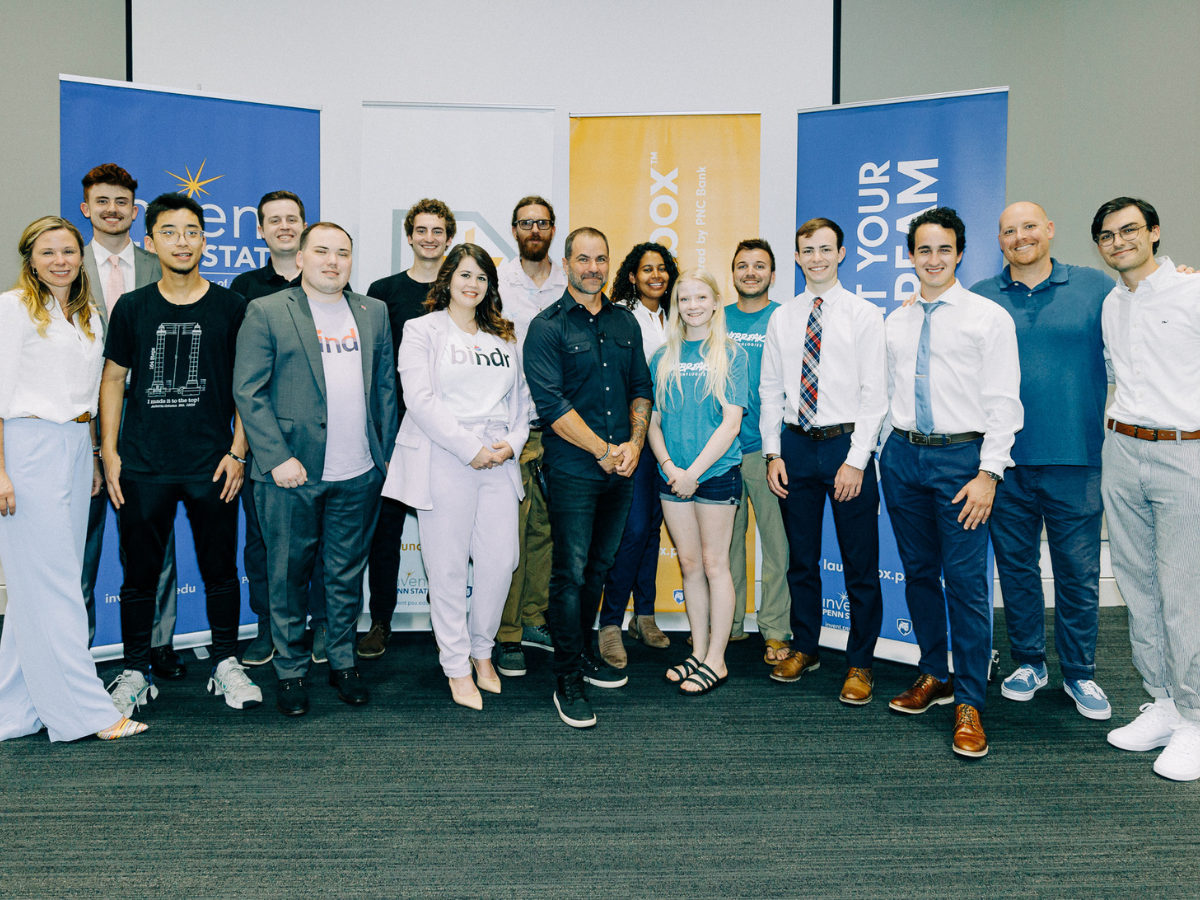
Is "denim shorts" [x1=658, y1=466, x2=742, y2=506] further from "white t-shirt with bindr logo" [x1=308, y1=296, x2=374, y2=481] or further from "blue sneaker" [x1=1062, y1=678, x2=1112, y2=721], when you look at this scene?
"blue sneaker" [x1=1062, y1=678, x2=1112, y2=721]

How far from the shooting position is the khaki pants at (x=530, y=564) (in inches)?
136

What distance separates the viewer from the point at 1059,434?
9.53 feet

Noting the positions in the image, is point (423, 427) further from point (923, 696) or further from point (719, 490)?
point (923, 696)

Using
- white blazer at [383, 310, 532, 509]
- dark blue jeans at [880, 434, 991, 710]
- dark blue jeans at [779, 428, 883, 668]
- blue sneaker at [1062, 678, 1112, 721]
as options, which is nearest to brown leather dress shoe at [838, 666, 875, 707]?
dark blue jeans at [779, 428, 883, 668]

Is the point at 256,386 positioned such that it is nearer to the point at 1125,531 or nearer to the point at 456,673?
the point at 456,673

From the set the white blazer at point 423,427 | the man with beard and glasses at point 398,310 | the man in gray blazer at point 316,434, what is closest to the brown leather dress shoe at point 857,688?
the white blazer at point 423,427

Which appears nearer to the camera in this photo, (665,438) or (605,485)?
(605,485)

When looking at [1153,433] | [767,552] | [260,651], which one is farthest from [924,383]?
[260,651]

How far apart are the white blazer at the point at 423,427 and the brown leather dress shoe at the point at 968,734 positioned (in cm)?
184

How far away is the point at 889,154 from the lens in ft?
11.6

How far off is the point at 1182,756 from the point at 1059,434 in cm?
116

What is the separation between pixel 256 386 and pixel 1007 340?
270 cm

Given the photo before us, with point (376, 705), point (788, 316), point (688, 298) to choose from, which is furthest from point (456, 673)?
point (788, 316)

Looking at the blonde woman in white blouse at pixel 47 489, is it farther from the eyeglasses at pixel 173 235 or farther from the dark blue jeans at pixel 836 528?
the dark blue jeans at pixel 836 528
